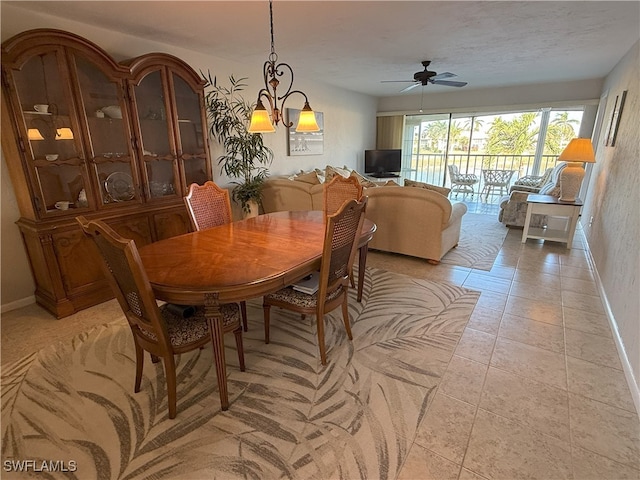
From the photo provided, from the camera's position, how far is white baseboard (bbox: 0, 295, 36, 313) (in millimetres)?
2712

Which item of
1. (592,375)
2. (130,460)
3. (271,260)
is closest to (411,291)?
(592,375)

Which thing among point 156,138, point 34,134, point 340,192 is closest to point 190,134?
point 156,138

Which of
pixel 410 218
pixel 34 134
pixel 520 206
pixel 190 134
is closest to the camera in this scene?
pixel 34 134

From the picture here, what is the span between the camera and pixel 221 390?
167 cm

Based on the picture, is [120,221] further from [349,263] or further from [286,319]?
[349,263]

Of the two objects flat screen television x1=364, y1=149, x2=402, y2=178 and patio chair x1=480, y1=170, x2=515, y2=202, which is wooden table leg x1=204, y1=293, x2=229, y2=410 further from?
patio chair x1=480, y1=170, x2=515, y2=202

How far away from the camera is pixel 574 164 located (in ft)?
13.0

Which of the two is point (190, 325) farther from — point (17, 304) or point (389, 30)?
point (389, 30)

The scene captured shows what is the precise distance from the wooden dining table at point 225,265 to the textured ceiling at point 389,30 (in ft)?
5.80

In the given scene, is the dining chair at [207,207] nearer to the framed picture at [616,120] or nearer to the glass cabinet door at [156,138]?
the glass cabinet door at [156,138]

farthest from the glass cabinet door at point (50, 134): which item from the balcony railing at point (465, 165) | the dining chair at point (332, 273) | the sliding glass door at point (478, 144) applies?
the balcony railing at point (465, 165)

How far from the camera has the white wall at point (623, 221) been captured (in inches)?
78.7

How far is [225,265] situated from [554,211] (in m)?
4.12

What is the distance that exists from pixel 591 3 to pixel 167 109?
12.2 feet
